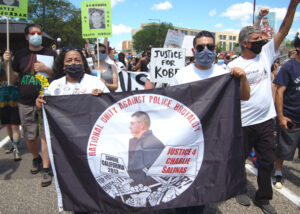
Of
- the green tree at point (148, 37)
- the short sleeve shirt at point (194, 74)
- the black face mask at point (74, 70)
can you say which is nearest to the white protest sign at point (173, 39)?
the short sleeve shirt at point (194, 74)

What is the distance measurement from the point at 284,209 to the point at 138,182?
1.92 m

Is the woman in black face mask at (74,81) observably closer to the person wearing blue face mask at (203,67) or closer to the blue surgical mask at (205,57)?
the person wearing blue face mask at (203,67)

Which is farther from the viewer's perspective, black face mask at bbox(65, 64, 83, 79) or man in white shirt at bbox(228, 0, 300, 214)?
man in white shirt at bbox(228, 0, 300, 214)

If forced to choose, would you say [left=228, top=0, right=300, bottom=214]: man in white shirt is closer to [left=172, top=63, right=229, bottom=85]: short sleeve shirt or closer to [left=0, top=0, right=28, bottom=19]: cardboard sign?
[left=172, top=63, right=229, bottom=85]: short sleeve shirt

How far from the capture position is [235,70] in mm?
2379

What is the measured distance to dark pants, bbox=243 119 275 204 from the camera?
296cm

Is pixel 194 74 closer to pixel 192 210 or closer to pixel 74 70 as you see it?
pixel 74 70

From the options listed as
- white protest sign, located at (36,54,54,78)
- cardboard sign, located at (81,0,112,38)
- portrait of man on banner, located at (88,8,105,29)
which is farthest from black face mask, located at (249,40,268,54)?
white protest sign, located at (36,54,54,78)

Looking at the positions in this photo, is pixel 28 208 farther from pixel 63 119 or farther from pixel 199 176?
pixel 199 176

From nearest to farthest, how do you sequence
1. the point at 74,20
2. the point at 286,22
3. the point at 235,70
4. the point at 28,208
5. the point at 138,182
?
1. the point at 138,182
2. the point at 235,70
3. the point at 286,22
4. the point at 28,208
5. the point at 74,20

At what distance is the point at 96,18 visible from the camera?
14.6ft

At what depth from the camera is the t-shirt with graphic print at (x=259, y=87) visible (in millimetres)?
2904

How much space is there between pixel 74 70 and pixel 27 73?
1682mm

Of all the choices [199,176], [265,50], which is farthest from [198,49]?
[199,176]
